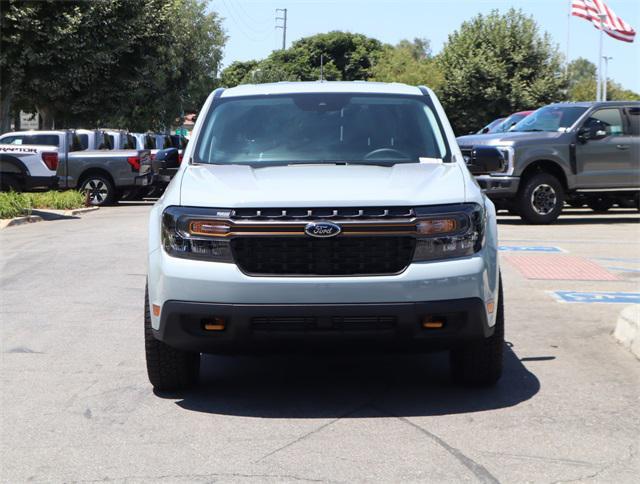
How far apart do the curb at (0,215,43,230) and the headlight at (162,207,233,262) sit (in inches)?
526

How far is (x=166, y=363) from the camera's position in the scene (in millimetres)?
5887

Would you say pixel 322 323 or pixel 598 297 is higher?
pixel 322 323

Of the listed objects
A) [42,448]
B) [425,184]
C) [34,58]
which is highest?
[34,58]

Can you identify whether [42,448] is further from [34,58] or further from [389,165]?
[34,58]

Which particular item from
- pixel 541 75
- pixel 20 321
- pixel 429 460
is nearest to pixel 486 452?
pixel 429 460

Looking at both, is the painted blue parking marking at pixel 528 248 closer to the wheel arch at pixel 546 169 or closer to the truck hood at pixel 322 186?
the wheel arch at pixel 546 169

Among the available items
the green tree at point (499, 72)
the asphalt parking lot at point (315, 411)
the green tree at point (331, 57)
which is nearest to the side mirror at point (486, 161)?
the asphalt parking lot at point (315, 411)

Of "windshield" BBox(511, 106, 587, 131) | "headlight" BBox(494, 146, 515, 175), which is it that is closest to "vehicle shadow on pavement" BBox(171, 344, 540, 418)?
"headlight" BBox(494, 146, 515, 175)

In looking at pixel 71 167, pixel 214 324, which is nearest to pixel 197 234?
pixel 214 324

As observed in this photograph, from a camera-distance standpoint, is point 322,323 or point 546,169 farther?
point 546,169

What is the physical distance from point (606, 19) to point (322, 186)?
47200 mm

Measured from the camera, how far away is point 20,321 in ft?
28.0

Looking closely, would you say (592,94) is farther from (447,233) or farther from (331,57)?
(447,233)

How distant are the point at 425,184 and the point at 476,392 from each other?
1260 mm
